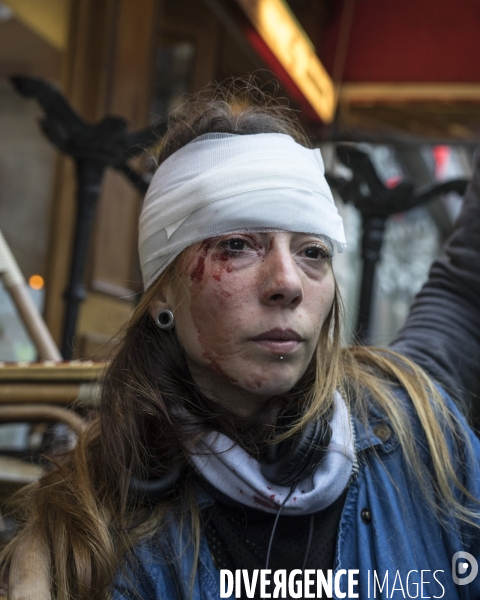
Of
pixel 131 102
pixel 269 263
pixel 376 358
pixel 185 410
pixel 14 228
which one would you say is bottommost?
pixel 185 410

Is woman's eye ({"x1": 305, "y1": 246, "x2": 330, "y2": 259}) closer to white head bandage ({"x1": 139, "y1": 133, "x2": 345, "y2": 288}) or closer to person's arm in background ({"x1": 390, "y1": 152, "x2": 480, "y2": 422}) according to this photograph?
white head bandage ({"x1": 139, "y1": 133, "x2": 345, "y2": 288})

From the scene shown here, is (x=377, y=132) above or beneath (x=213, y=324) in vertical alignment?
above

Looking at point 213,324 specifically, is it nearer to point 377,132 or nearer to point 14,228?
point 14,228

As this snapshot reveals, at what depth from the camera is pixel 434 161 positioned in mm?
10523

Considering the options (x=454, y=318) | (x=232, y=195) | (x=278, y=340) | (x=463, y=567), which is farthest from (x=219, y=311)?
(x=454, y=318)

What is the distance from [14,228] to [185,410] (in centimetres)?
392

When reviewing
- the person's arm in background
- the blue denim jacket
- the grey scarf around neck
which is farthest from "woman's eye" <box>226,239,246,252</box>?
the person's arm in background

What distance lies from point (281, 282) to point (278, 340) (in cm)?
11

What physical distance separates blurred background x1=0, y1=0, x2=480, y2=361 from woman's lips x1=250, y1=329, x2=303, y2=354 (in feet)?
6.19

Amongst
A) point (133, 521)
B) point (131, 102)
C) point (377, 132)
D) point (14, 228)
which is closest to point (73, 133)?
point (133, 521)

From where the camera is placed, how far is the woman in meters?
1.47

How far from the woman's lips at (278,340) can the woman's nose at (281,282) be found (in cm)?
5

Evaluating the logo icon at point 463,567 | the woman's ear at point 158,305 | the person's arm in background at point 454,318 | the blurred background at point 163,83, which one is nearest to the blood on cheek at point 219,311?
the woman's ear at point 158,305

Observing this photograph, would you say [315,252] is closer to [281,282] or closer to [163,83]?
[281,282]
